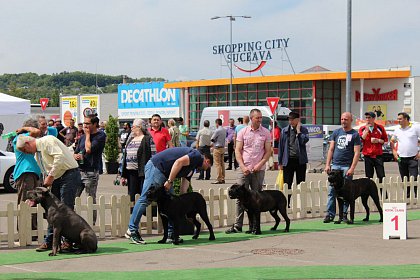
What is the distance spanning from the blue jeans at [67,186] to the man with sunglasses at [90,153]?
1.16 m

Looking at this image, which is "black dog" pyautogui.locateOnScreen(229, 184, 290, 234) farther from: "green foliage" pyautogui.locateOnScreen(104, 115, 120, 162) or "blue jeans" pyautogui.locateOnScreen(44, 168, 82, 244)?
"green foliage" pyautogui.locateOnScreen(104, 115, 120, 162)

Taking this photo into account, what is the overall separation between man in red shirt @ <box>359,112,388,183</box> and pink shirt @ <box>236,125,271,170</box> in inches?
146

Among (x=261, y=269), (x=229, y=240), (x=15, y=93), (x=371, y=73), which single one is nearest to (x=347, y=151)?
(x=229, y=240)

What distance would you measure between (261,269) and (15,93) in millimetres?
139253

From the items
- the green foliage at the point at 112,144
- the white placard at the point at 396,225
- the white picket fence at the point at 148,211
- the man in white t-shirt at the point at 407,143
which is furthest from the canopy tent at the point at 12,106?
the white placard at the point at 396,225

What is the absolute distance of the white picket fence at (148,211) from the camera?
11391 millimetres

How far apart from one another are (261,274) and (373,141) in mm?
7836

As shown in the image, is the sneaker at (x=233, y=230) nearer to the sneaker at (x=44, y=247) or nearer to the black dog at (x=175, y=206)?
the black dog at (x=175, y=206)

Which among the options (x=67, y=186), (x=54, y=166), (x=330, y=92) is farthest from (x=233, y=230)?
(x=330, y=92)

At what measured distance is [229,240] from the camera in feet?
38.7

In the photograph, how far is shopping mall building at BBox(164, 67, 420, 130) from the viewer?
55469 mm

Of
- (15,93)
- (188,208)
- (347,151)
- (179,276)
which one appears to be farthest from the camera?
(15,93)

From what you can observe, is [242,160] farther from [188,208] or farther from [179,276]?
[179,276]

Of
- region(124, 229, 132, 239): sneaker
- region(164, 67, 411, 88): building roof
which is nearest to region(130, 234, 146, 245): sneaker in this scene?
region(124, 229, 132, 239): sneaker
